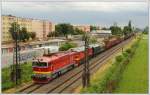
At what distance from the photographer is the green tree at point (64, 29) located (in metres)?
6.64

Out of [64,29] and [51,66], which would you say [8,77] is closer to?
[51,66]

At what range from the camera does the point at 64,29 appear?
6809mm

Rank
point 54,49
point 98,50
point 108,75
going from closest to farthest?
point 108,75 → point 54,49 → point 98,50

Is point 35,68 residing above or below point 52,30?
below

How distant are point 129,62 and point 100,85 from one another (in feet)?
→ 15.0

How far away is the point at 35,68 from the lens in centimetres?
632

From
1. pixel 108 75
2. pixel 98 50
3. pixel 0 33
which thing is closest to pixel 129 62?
pixel 98 50

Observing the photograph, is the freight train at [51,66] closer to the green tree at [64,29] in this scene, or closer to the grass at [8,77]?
the grass at [8,77]

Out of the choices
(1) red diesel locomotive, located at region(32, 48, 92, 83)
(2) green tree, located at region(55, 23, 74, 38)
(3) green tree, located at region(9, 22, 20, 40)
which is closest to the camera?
(3) green tree, located at region(9, 22, 20, 40)

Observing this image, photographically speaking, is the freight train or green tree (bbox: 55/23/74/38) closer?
the freight train

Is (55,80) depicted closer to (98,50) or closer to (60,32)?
(60,32)

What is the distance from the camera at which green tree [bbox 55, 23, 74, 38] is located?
21.8 feet

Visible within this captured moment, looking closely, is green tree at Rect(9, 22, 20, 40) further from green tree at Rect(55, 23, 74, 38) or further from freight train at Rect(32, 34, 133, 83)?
green tree at Rect(55, 23, 74, 38)

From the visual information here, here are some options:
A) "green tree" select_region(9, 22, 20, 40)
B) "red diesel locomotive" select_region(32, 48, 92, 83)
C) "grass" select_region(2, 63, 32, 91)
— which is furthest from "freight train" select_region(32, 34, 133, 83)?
"green tree" select_region(9, 22, 20, 40)
